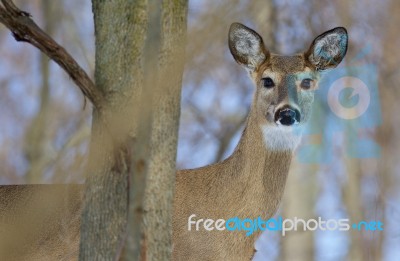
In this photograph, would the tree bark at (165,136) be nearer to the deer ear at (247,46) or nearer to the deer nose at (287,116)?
the deer nose at (287,116)

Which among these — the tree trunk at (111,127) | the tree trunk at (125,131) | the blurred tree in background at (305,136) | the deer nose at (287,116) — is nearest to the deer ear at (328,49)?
the deer nose at (287,116)

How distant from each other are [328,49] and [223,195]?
68.5 inches

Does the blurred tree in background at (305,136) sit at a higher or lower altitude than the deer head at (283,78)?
higher

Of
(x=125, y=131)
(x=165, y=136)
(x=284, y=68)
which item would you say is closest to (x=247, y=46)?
(x=284, y=68)

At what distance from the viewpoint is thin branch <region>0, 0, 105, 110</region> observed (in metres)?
5.74

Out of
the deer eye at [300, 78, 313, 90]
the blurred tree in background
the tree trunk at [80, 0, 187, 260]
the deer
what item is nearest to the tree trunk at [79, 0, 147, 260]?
the tree trunk at [80, 0, 187, 260]

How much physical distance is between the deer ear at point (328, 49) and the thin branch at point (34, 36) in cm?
375

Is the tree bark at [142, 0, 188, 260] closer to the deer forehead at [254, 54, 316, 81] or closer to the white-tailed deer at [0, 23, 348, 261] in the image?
the white-tailed deer at [0, 23, 348, 261]

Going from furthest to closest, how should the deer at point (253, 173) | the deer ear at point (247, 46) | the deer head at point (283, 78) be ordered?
1. the deer ear at point (247, 46)
2. the deer head at point (283, 78)
3. the deer at point (253, 173)

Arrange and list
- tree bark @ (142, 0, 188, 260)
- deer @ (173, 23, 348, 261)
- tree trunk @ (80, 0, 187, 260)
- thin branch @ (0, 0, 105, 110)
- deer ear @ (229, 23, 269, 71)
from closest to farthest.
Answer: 1. thin branch @ (0, 0, 105, 110)
2. tree trunk @ (80, 0, 187, 260)
3. tree bark @ (142, 0, 188, 260)
4. deer @ (173, 23, 348, 261)
5. deer ear @ (229, 23, 269, 71)

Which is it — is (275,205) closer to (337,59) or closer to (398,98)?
(337,59)

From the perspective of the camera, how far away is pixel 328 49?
9.41 meters

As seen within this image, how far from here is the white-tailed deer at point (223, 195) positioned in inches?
326

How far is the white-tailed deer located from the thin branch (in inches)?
106
